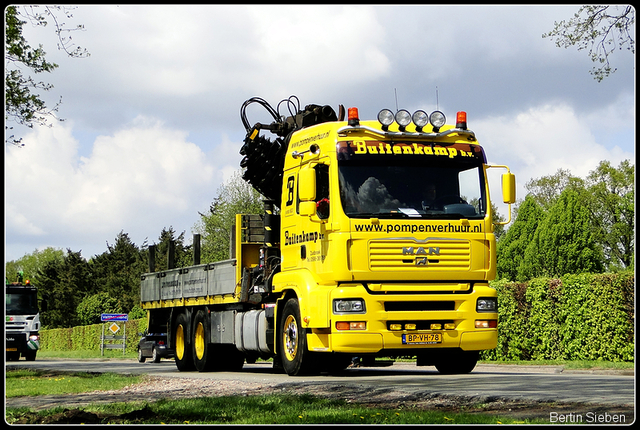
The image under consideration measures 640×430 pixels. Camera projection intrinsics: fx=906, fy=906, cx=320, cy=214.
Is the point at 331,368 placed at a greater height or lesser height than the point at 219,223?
lesser

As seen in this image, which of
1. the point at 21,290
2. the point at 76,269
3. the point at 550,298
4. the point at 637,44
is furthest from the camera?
the point at 76,269

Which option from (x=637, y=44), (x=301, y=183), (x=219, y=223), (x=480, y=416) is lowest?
(x=480, y=416)

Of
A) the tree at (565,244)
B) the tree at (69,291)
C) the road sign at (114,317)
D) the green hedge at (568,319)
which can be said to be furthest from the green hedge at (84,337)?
the tree at (565,244)

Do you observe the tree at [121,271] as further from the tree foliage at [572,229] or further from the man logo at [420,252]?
the man logo at [420,252]

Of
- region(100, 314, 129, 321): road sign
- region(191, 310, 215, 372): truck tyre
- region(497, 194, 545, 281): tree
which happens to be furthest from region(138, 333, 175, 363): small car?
region(497, 194, 545, 281): tree

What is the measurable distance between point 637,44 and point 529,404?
263 inches

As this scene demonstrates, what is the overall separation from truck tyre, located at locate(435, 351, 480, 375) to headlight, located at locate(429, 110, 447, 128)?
407cm

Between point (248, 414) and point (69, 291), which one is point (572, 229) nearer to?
point (248, 414)

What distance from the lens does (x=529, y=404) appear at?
10.0 metres

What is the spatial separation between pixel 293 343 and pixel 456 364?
119 inches

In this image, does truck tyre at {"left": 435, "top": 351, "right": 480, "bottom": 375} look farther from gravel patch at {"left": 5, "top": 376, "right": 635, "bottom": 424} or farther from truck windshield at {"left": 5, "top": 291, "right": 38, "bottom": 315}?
truck windshield at {"left": 5, "top": 291, "right": 38, "bottom": 315}

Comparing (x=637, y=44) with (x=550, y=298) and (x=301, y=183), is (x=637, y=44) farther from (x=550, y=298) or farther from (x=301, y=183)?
(x=550, y=298)

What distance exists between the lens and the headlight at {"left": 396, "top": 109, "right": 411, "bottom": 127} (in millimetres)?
14953

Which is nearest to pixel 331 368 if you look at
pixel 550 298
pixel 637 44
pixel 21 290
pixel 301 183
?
pixel 301 183
